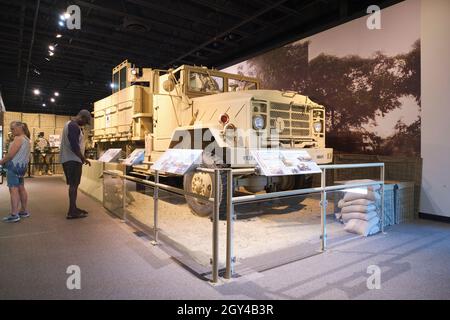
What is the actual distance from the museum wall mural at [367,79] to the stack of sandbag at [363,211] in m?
2.00

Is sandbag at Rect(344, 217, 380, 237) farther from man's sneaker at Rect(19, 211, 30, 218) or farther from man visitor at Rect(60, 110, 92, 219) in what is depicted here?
man's sneaker at Rect(19, 211, 30, 218)

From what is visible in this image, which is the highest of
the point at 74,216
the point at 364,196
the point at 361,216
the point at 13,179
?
the point at 13,179

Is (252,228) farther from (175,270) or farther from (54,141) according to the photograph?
(54,141)

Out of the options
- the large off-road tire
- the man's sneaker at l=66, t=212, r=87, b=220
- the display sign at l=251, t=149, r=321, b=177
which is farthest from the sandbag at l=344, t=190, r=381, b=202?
the man's sneaker at l=66, t=212, r=87, b=220

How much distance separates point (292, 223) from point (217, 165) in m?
1.51

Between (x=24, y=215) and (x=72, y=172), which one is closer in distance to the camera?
(x=72, y=172)

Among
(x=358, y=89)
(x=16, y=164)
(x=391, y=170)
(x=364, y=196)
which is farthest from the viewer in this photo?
(x=358, y=89)

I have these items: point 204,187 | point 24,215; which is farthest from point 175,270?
point 24,215

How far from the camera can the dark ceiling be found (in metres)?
7.43

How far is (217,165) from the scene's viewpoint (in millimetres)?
4801

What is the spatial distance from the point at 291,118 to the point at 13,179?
181 inches

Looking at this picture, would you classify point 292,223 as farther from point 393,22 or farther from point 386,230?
point 393,22

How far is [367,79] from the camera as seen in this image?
22.0 ft
